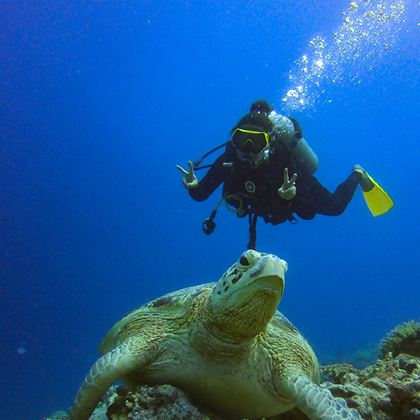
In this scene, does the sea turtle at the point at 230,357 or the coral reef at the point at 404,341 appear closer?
the sea turtle at the point at 230,357

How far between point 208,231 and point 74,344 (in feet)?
160

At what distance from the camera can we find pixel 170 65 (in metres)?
76.6

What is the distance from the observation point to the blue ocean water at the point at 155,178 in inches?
2265

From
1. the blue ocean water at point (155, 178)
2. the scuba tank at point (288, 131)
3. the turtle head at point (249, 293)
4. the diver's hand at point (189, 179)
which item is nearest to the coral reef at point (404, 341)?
the scuba tank at point (288, 131)

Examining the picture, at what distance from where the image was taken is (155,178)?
299 ft

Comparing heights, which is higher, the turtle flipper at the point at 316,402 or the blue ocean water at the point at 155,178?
the blue ocean water at the point at 155,178

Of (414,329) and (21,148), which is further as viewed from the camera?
(21,148)

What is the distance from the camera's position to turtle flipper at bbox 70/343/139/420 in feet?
8.44

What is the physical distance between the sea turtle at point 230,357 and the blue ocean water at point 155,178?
36.2m

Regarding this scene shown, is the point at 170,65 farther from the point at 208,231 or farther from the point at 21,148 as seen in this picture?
the point at 208,231

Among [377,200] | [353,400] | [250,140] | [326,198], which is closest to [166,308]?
[353,400]

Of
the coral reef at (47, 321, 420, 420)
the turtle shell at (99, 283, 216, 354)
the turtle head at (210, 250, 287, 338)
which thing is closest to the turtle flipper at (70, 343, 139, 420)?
the coral reef at (47, 321, 420, 420)

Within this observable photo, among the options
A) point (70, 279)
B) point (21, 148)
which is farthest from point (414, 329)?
point (21, 148)

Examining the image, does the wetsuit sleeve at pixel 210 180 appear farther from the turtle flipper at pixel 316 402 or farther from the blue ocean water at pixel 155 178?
the blue ocean water at pixel 155 178
